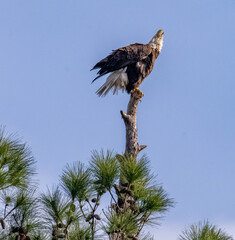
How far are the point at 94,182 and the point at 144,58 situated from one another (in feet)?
11.4

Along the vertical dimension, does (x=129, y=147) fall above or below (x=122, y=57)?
below

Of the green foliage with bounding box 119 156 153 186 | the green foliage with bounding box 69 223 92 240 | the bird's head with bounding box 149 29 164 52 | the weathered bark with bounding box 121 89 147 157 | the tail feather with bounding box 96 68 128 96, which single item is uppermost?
the bird's head with bounding box 149 29 164 52

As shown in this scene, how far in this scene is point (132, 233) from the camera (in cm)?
431

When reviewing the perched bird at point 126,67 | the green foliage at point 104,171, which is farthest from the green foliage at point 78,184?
the perched bird at point 126,67

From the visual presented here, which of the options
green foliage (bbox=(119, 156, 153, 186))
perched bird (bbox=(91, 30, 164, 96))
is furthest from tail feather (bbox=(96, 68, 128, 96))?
green foliage (bbox=(119, 156, 153, 186))

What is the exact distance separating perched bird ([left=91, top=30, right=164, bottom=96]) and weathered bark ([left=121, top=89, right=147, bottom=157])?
5.50 ft

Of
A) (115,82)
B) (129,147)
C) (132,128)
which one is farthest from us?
(115,82)

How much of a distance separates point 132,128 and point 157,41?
3140 mm

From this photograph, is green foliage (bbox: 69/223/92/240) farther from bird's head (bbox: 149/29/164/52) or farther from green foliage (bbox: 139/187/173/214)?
bird's head (bbox: 149/29/164/52)

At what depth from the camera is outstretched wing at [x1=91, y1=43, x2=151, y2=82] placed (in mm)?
7398

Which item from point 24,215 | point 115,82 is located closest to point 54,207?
point 24,215

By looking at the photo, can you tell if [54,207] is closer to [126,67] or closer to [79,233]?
[79,233]

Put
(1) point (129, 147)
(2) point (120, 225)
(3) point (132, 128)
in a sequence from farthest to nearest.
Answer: (3) point (132, 128)
(1) point (129, 147)
(2) point (120, 225)

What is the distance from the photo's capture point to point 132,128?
5445 millimetres
